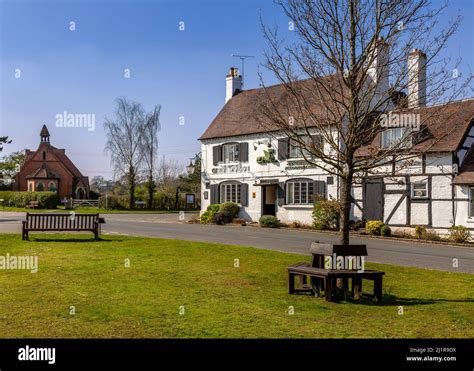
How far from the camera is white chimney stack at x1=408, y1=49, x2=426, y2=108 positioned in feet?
34.1

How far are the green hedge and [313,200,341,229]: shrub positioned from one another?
3196 cm

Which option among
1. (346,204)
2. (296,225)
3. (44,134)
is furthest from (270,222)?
(44,134)

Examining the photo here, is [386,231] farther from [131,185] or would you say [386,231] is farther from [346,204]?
[131,185]

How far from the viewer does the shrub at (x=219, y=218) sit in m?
31.5

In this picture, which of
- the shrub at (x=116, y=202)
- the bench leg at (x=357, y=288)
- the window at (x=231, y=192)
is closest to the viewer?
the bench leg at (x=357, y=288)

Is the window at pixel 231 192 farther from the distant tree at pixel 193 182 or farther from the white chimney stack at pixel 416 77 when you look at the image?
the white chimney stack at pixel 416 77

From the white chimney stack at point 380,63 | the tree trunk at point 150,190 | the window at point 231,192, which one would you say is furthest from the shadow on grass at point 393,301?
the tree trunk at point 150,190

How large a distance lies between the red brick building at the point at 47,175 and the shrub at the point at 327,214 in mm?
46848

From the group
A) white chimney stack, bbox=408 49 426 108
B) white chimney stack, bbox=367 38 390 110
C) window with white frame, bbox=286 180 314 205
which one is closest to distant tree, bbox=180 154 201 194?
window with white frame, bbox=286 180 314 205

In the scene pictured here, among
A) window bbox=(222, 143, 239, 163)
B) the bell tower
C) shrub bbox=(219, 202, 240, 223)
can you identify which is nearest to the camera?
shrub bbox=(219, 202, 240, 223)

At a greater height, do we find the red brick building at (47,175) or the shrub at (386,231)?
the red brick building at (47,175)

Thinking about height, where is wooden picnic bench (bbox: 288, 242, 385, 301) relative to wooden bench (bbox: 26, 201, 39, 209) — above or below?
below

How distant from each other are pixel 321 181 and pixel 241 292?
1958 centimetres

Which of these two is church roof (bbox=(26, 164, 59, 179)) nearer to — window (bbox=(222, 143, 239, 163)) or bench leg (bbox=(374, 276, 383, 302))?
window (bbox=(222, 143, 239, 163))
